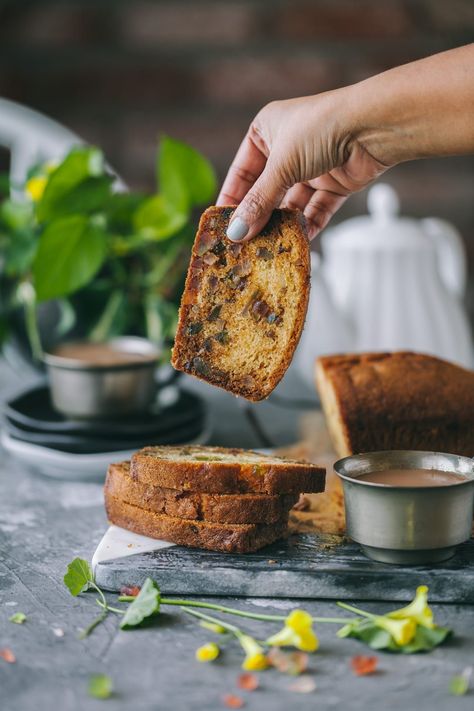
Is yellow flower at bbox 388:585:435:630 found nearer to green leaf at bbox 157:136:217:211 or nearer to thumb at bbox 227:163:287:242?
thumb at bbox 227:163:287:242

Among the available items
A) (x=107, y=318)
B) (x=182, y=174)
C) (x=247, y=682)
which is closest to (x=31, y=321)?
(x=107, y=318)

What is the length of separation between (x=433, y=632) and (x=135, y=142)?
3.79 meters

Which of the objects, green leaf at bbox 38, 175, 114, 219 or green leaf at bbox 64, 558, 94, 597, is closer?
green leaf at bbox 64, 558, 94, 597

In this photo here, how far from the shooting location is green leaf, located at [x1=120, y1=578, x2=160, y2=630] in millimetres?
1303

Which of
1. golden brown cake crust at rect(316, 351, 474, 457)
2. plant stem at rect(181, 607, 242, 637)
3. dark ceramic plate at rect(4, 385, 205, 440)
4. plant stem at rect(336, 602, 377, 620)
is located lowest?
plant stem at rect(181, 607, 242, 637)

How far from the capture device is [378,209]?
2664 mm

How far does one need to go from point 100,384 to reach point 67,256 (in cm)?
37

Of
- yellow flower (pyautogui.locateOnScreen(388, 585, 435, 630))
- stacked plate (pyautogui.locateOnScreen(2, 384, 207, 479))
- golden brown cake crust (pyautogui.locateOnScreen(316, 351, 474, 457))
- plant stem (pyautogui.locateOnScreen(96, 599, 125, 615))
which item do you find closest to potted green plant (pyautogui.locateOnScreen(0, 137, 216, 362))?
stacked plate (pyautogui.locateOnScreen(2, 384, 207, 479))

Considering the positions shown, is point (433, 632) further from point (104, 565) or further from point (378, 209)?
point (378, 209)

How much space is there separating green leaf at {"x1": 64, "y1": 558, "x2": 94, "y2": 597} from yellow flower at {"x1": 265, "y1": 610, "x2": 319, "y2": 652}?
35 cm

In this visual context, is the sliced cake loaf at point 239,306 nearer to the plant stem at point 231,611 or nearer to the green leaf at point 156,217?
the plant stem at point 231,611

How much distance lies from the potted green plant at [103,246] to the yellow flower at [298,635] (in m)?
1.26

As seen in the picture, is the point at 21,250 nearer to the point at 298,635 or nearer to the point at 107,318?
the point at 107,318

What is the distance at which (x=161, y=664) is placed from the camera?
1207mm
